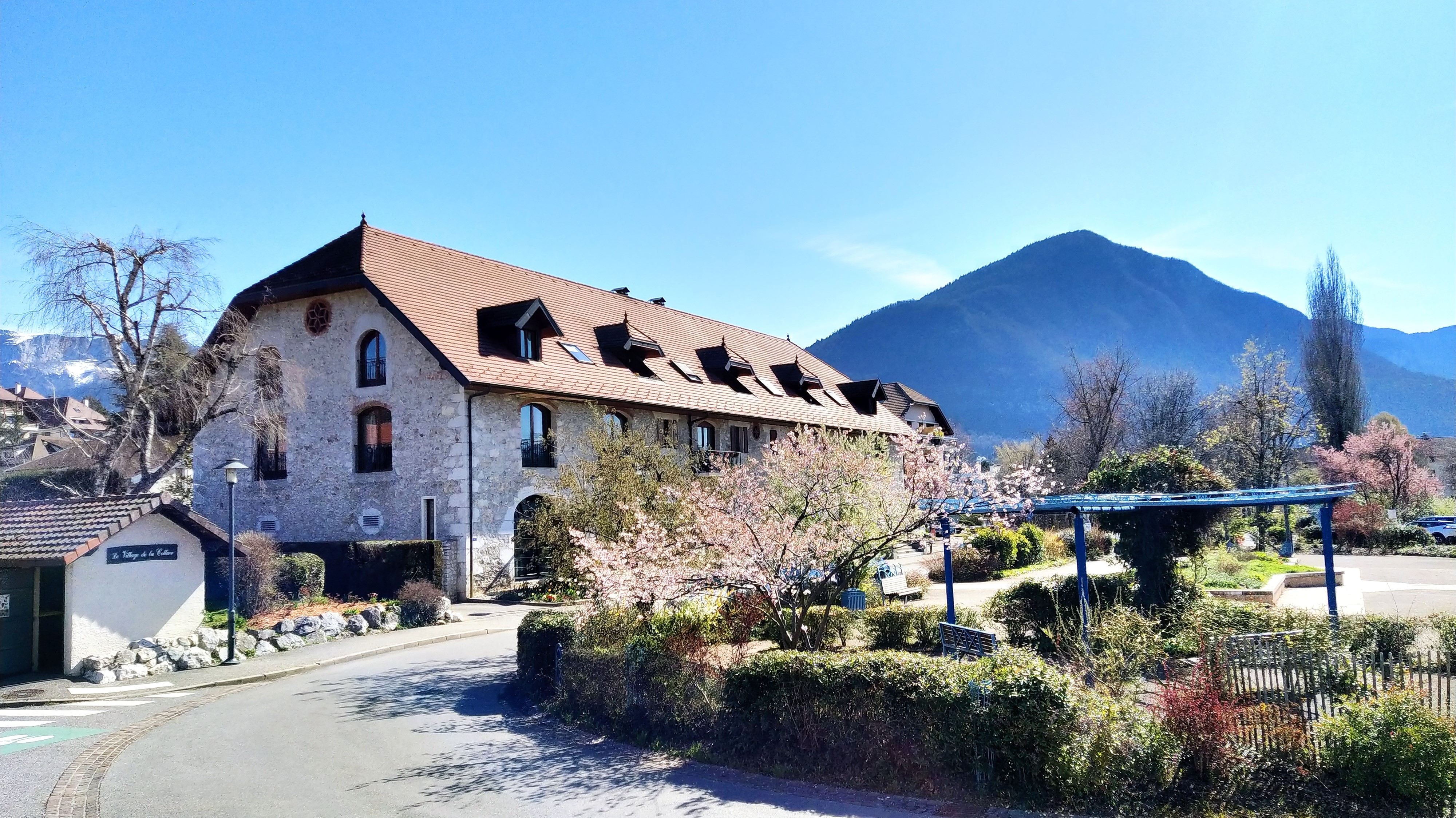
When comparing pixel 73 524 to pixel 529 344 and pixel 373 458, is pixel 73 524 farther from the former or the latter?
pixel 529 344

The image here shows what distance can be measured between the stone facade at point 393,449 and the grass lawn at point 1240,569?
16955 millimetres

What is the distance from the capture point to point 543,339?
2698 centimetres

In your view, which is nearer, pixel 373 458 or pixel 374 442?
pixel 373 458

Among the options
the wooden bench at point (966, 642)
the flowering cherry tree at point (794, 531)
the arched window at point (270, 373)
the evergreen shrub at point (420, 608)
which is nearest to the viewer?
the wooden bench at point (966, 642)

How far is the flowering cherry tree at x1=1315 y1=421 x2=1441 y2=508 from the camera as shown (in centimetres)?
4147

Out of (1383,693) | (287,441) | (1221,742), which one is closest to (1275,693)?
(1383,693)

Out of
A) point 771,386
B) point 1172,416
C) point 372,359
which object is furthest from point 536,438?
point 1172,416

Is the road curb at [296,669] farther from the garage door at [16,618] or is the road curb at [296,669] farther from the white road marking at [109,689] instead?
the garage door at [16,618]

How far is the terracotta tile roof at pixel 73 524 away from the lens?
13.5 metres

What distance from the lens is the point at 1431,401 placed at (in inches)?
6796

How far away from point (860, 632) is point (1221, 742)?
781cm

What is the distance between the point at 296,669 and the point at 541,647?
599cm

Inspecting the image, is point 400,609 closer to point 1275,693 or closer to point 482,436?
point 482,436

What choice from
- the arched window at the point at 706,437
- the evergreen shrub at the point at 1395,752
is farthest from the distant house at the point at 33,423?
the evergreen shrub at the point at 1395,752
